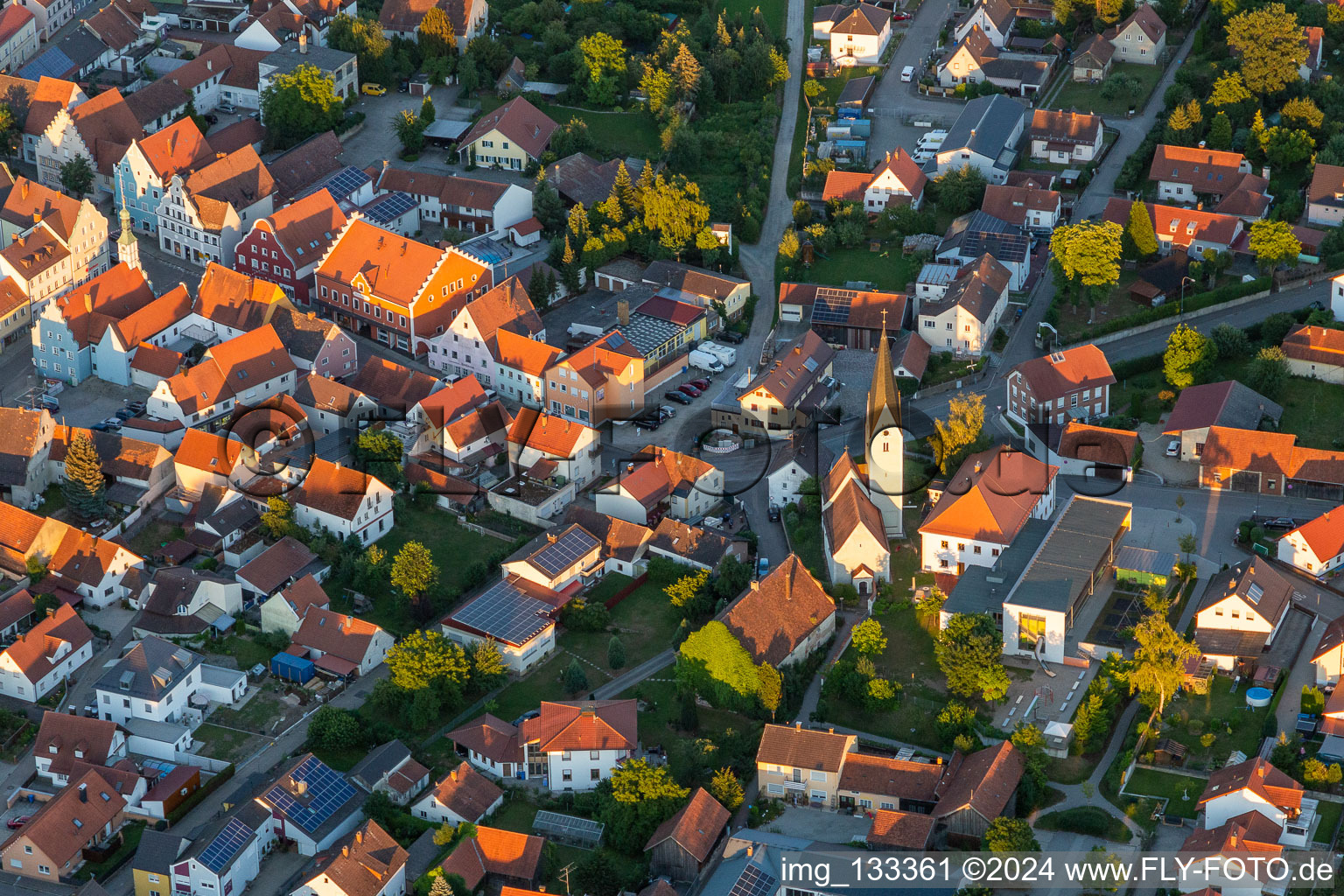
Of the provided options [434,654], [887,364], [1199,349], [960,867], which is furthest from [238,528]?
[1199,349]

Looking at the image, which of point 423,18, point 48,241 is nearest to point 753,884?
point 48,241

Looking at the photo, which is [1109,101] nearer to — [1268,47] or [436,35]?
[1268,47]

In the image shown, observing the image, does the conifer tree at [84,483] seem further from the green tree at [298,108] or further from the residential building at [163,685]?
the green tree at [298,108]

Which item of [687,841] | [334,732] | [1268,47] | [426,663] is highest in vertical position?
[1268,47]

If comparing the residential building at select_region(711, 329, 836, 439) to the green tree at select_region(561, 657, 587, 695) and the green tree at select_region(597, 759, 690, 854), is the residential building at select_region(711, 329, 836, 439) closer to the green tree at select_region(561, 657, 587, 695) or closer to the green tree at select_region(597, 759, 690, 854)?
the green tree at select_region(561, 657, 587, 695)

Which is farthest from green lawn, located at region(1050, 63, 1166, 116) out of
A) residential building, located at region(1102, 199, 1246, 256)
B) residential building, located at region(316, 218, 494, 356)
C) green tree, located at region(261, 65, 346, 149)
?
green tree, located at region(261, 65, 346, 149)

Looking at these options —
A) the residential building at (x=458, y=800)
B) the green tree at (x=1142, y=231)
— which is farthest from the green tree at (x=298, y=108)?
the residential building at (x=458, y=800)
